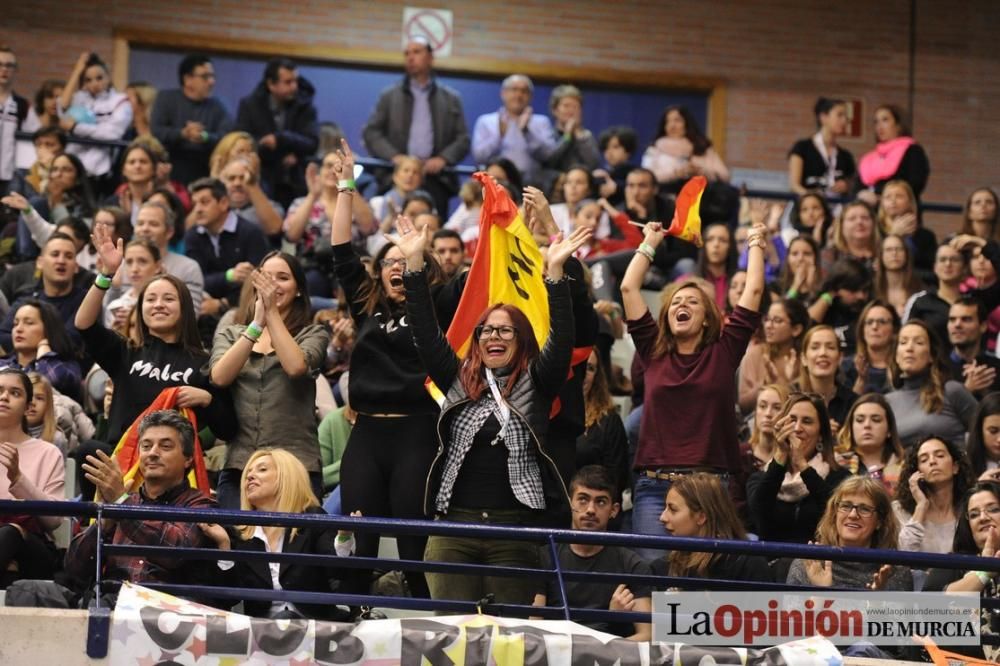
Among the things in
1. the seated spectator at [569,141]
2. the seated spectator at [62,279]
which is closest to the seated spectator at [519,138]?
the seated spectator at [569,141]

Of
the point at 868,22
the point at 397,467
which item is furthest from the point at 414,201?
the point at 868,22

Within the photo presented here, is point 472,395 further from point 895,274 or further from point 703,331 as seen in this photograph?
point 895,274

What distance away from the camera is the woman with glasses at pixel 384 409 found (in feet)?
24.2

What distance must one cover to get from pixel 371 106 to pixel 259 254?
545 centimetres

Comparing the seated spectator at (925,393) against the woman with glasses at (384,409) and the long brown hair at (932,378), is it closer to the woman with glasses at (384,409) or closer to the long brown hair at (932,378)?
the long brown hair at (932,378)

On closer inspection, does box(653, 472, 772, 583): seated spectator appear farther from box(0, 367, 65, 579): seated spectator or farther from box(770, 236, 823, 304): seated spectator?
box(770, 236, 823, 304): seated spectator

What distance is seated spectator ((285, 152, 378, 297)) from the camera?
11.5 metres

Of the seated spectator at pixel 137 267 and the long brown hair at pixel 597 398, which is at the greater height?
the seated spectator at pixel 137 267

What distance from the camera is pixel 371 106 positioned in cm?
1623

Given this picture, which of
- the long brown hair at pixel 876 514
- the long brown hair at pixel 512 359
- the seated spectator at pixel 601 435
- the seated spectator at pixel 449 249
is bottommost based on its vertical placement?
the long brown hair at pixel 876 514

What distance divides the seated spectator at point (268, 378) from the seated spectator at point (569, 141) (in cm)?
583

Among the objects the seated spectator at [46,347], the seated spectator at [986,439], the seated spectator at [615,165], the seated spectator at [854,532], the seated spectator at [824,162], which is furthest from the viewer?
the seated spectator at [824,162]

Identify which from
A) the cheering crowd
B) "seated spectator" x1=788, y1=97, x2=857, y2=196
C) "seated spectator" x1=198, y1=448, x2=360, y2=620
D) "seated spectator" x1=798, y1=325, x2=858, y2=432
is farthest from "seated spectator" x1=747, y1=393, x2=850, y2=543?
"seated spectator" x1=788, y1=97, x2=857, y2=196

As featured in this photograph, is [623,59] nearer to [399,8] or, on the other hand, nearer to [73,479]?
[399,8]
